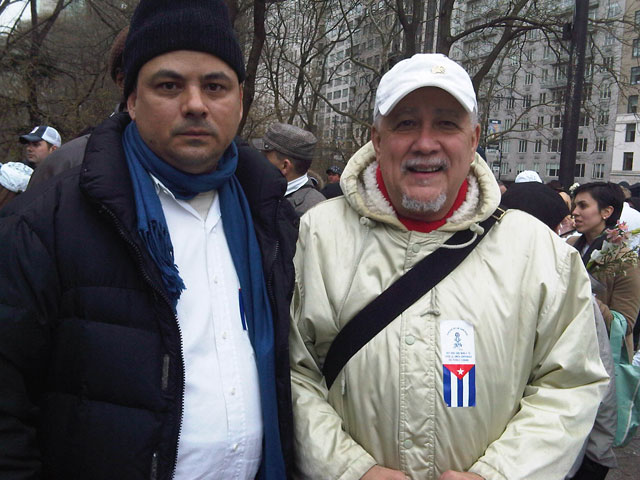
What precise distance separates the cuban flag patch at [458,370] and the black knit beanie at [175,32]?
1153 mm

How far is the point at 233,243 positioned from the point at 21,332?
657mm

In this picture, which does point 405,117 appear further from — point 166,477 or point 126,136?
point 166,477

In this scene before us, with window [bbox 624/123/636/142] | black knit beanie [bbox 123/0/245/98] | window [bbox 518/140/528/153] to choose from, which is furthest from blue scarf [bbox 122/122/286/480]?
window [bbox 518/140/528/153]

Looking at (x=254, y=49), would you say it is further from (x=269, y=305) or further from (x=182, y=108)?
(x=269, y=305)

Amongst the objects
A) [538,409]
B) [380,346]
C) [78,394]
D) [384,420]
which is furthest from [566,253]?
[78,394]

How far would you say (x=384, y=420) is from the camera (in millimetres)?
1748

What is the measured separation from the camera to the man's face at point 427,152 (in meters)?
1.85

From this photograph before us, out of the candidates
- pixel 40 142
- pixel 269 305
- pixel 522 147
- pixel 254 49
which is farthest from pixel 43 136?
pixel 522 147

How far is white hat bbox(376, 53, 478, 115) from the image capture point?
1816 mm

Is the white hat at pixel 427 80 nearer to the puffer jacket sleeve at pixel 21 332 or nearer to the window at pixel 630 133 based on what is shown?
the puffer jacket sleeve at pixel 21 332

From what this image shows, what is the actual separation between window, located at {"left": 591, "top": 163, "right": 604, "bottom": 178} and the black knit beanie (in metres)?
66.1

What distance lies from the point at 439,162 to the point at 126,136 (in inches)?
41.0

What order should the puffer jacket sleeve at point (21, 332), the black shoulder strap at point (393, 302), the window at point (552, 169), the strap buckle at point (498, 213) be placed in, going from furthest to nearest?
the window at point (552, 169), the strap buckle at point (498, 213), the black shoulder strap at point (393, 302), the puffer jacket sleeve at point (21, 332)

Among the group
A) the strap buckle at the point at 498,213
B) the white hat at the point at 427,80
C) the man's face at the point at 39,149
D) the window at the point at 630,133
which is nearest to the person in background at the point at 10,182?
the man's face at the point at 39,149
